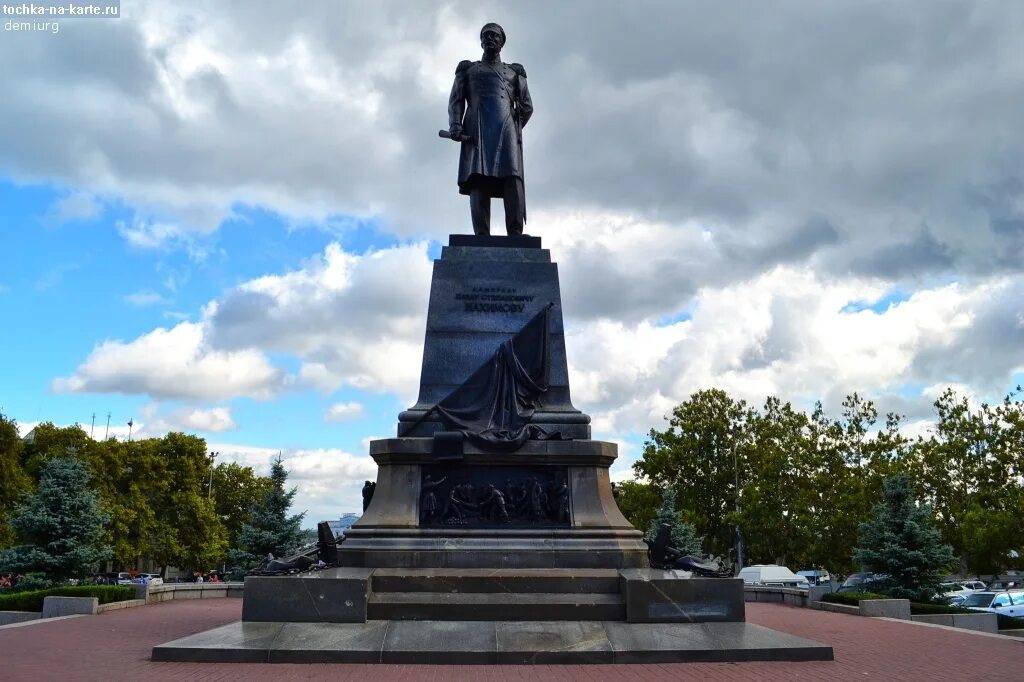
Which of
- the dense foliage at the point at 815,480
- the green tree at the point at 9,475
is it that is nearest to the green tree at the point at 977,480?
the dense foliage at the point at 815,480

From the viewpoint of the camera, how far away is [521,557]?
13492 millimetres

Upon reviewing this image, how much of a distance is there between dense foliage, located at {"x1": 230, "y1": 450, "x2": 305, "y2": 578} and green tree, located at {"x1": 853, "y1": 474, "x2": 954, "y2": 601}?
15.5m

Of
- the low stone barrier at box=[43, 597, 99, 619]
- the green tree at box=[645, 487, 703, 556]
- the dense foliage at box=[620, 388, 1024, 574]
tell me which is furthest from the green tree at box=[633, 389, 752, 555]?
the low stone barrier at box=[43, 597, 99, 619]

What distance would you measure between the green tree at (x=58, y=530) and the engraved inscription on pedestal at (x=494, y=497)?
11423 millimetres

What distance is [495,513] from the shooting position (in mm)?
14086

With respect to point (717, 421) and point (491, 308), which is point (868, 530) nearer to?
point (491, 308)

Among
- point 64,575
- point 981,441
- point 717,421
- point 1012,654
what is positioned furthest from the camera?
point 717,421

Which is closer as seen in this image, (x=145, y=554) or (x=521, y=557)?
(x=521, y=557)

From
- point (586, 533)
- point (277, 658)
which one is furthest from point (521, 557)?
point (277, 658)

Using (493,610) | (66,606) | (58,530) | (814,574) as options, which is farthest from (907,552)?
(814,574)

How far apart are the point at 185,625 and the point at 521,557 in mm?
6177

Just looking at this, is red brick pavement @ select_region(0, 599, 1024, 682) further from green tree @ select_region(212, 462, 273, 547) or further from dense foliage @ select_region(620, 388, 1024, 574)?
green tree @ select_region(212, 462, 273, 547)

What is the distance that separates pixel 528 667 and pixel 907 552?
46.0 ft

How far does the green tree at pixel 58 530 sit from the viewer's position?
68.4ft
